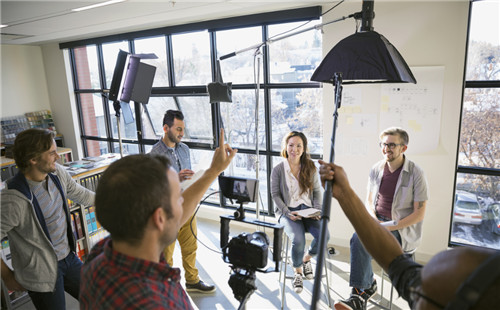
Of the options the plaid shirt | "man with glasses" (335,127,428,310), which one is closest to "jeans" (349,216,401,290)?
"man with glasses" (335,127,428,310)

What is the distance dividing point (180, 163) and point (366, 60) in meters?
1.90

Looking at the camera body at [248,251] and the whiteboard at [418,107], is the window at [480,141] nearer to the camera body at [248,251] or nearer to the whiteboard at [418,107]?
the whiteboard at [418,107]

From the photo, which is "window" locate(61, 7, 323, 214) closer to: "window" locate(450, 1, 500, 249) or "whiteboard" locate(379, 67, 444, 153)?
"whiteboard" locate(379, 67, 444, 153)

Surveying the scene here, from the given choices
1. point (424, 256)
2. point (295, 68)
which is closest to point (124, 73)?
point (295, 68)

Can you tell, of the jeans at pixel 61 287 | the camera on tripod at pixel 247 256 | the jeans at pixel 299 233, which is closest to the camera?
the camera on tripod at pixel 247 256

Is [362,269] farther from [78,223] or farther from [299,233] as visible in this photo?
[78,223]

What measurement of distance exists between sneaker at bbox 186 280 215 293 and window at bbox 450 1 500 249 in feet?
7.73

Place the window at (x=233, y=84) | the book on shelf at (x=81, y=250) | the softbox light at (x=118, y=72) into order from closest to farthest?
the softbox light at (x=118, y=72) → the book on shelf at (x=81, y=250) → the window at (x=233, y=84)

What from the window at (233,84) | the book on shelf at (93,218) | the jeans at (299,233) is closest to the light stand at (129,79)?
the window at (233,84)

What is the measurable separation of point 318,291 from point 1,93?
613 cm

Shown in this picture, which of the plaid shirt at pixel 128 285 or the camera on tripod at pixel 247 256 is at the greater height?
the plaid shirt at pixel 128 285

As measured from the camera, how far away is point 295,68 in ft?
11.8

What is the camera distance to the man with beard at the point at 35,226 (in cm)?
169

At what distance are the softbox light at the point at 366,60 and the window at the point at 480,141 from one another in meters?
1.75
